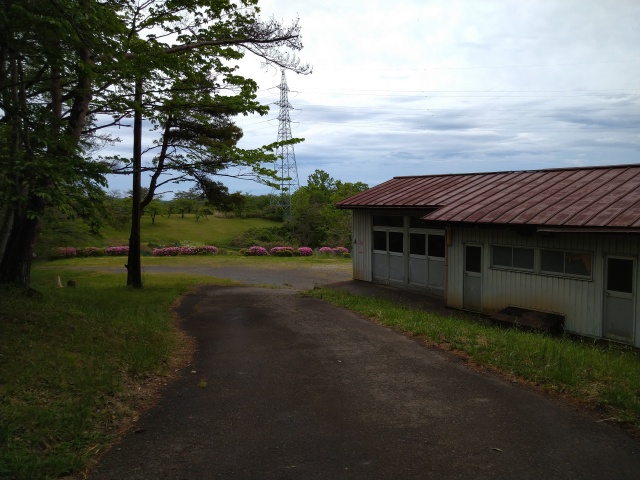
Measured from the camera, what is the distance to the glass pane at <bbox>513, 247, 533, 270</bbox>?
1403 cm

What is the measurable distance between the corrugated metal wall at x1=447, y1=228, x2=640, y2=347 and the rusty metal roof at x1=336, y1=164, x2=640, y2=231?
610 mm

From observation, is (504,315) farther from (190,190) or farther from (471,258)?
(190,190)

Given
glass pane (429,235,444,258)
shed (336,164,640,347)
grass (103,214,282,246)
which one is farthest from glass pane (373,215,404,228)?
grass (103,214,282,246)

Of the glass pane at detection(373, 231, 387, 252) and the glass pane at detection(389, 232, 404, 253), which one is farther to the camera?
the glass pane at detection(373, 231, 387, 252)

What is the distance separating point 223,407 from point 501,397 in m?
3.50

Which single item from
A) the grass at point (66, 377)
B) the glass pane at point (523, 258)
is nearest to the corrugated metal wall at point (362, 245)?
the glass pane at point (523, 258)

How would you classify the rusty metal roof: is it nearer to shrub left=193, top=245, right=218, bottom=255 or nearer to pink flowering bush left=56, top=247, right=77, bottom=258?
shrub left=193, top=245, right=218, bottom=255

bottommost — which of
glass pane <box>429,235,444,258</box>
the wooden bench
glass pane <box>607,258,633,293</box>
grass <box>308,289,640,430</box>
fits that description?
the wooden bench

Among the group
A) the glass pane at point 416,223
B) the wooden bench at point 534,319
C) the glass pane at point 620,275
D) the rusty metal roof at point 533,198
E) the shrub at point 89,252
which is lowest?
the wooden bench at point 534,319

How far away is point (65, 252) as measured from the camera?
38.5 metres

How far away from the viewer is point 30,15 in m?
7.53

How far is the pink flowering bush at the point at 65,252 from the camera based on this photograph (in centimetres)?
3812

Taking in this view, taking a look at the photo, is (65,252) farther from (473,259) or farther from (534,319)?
(534,319)

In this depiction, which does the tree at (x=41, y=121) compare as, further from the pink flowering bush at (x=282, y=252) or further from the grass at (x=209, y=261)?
the pink flowering bush at (x=282, y=252)
